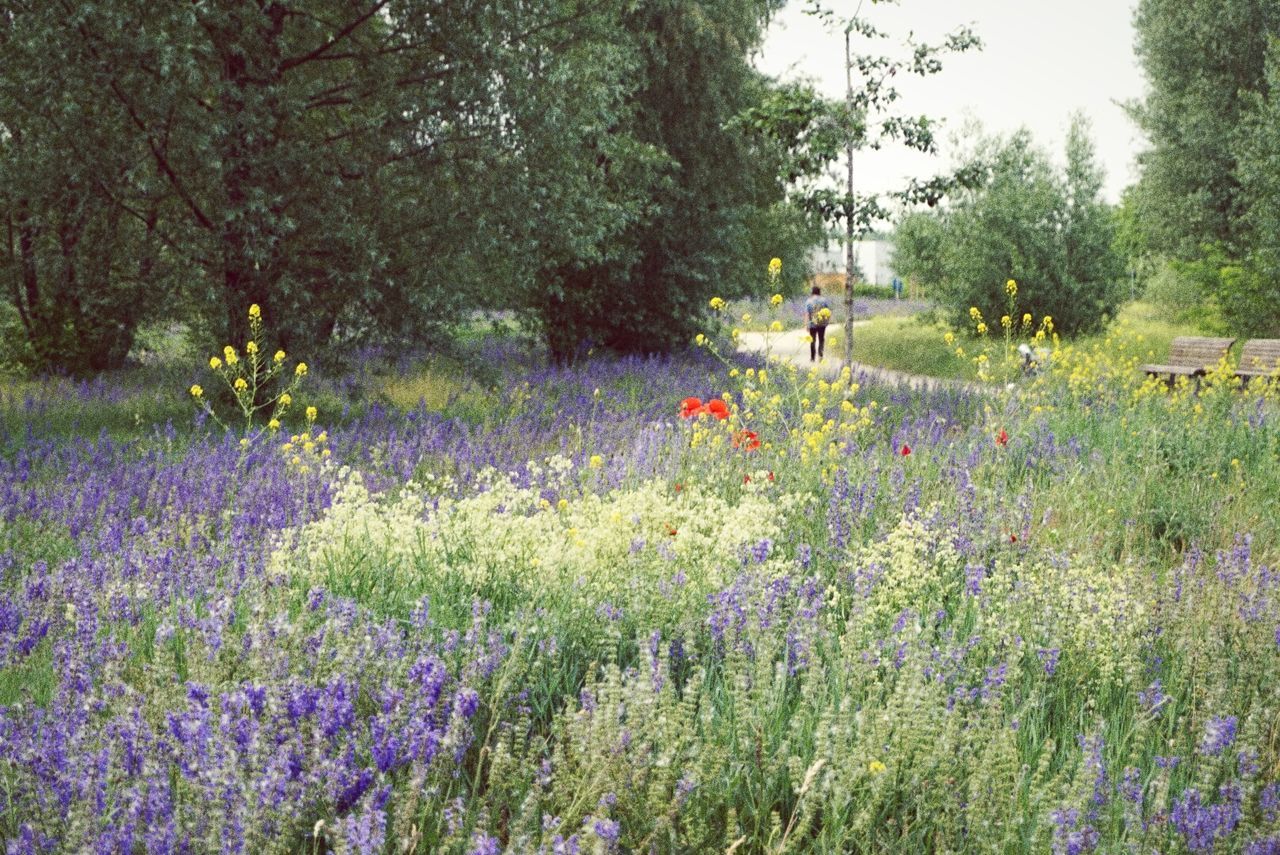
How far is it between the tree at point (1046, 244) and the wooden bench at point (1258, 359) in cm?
804

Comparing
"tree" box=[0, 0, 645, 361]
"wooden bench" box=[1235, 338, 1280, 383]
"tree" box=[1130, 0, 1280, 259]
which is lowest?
"wooden bench" box=[1235, 338, 1280, 383]

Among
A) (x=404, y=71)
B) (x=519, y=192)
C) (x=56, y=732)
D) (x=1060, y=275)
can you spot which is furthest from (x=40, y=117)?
(x=1060, y=275)

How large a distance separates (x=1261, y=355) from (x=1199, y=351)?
0.78 metres

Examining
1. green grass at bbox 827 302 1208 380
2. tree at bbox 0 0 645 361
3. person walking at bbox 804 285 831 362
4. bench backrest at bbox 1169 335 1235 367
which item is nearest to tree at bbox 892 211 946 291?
green grass at bbox 827 302 1208 380

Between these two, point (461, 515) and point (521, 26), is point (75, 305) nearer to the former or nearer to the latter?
point (521, 26)

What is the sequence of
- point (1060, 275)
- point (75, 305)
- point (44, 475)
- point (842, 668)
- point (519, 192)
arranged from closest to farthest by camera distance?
1. point (842, 668)
2. point (44, 475)
3. point (519, 192)
4. point (75, 305)
5. point (1060, 275)

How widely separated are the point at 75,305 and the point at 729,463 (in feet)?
33.9

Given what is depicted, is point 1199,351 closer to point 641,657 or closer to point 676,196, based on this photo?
point 676,196

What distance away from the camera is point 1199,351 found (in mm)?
15469

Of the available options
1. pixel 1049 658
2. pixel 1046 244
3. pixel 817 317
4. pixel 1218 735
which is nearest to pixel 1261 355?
pixel 817 317

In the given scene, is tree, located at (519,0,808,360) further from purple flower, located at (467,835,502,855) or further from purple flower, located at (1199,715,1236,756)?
purple flower, located at (467,835,502,855)

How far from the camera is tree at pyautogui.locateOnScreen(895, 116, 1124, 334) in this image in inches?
924

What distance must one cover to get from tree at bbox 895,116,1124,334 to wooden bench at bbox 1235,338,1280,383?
26.4ft

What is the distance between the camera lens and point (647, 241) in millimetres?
17781
